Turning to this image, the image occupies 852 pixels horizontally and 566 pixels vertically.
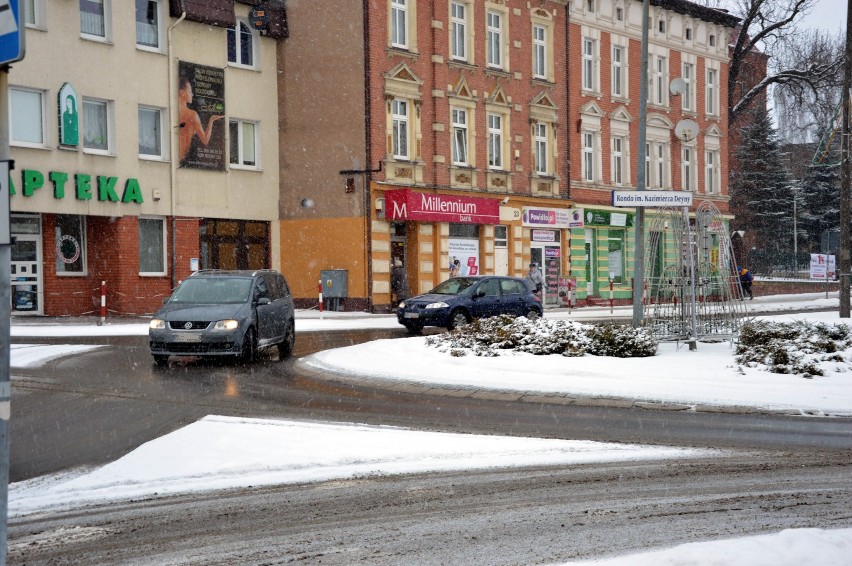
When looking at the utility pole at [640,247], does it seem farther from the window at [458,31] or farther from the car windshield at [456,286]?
the window at [458,31]

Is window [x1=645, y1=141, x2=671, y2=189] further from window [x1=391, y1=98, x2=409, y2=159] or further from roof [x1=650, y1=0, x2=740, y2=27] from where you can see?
window [x1=391, y1=98, x2=409, y2=159]

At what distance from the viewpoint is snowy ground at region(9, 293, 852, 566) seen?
5.55 meters

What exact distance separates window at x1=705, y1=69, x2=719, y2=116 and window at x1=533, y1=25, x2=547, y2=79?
13.4 meters

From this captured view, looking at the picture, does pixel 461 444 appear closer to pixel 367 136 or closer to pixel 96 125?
pixel 96 125

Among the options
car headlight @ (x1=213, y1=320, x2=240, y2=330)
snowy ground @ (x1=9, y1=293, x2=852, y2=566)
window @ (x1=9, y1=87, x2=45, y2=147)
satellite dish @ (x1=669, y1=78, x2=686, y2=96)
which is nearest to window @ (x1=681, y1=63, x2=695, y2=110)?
satellite dish @ (x1=669, y1=78, x2=686, y2=96)

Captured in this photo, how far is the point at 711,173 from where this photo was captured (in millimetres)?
52094

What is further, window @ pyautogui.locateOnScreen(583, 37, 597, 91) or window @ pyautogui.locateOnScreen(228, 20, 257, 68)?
window @ pyautogui.locateOnScreen(583, 37, 597, 91)

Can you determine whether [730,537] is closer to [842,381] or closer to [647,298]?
[842,381]

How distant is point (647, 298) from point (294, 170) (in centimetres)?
2027

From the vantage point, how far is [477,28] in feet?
126

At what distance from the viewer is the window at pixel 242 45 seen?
3453cm

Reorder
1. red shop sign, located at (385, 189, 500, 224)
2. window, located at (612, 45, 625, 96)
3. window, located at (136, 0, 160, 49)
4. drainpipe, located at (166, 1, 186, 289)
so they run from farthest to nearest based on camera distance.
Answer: window, located at (612, 45, 625, 96), red shop sign, located at (385, 189, 500, 224), drainpipe, located at (166, 1, 186, 289), window, located at (136, 0, 160, 49)

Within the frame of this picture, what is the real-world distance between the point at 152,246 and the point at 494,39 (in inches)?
→ 628

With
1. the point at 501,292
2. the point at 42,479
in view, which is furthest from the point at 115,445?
the point at 501,292
